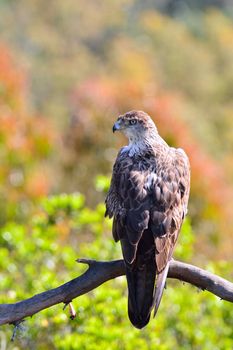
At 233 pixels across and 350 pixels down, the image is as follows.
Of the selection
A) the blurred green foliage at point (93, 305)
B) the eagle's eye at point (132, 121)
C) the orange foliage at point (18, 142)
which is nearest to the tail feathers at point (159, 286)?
the eagle's eye at point (132, 121)

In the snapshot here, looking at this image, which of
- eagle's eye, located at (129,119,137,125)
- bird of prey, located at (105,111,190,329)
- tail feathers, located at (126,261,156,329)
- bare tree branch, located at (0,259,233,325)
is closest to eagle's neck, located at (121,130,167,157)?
bird of prey, located at (105,111,190,329)

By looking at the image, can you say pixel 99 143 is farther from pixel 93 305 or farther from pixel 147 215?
pixel 147 215

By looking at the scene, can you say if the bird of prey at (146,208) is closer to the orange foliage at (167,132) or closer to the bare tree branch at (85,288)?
the bare tree branch at (85,288)

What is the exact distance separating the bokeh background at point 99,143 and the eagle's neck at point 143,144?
5.16ft

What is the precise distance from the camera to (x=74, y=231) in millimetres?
12703

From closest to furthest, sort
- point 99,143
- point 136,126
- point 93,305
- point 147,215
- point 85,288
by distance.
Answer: point 85,288 → point 147,215 → point 136,126 → point 93,305 → point 99,143

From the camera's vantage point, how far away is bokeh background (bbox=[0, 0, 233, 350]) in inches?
318

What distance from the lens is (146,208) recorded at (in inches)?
Answer: 221

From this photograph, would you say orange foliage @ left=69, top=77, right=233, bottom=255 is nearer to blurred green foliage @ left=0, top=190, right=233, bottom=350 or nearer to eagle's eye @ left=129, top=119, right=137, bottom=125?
blurred green foliage @ left=0, top=190, right=233, bottom=350

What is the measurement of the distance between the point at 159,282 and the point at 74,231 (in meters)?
7.50

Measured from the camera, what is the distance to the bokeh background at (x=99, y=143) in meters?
8.09

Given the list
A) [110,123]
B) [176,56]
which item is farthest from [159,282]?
[176,56]

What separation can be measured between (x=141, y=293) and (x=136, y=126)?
1752mm

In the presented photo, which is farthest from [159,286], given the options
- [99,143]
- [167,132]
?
[167,132]
